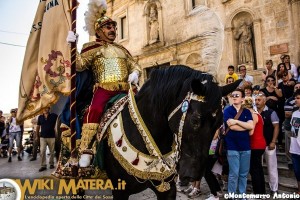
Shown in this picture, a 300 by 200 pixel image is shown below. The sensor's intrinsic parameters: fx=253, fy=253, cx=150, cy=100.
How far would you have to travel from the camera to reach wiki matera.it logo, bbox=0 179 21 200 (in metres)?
3.21

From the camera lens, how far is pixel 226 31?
12203mm

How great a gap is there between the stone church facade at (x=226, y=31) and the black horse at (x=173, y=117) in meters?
3.25

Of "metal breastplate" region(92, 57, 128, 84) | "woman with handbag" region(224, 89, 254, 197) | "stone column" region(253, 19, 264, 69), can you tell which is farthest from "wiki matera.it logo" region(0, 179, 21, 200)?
"stone column" region(253, 19, 264, 69)

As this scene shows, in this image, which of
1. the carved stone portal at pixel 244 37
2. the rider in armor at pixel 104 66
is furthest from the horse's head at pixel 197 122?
the carved stone portal at pixel 244 37

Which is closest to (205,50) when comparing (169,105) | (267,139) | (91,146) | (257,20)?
(169,105)

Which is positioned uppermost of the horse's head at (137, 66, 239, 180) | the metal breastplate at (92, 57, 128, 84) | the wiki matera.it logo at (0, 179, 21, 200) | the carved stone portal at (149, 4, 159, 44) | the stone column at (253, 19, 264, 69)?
the carved stone portal at (149, 4, 159, 44)

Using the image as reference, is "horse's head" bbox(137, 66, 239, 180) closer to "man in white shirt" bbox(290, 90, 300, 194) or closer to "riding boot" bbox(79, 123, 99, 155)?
"riding boot" bbox(79, 123, 99, 155)

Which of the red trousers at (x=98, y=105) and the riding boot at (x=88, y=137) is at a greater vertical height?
the red trousers at (x=98, y=105)

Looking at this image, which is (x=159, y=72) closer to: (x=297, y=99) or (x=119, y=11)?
(x=297, y=99)

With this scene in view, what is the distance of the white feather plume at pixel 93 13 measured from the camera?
3787mm

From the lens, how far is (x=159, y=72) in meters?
2.55

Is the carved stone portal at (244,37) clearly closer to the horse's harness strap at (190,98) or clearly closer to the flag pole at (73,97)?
the flag pole at (73,97)

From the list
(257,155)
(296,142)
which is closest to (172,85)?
(257,155)

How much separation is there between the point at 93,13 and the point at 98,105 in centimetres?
159
